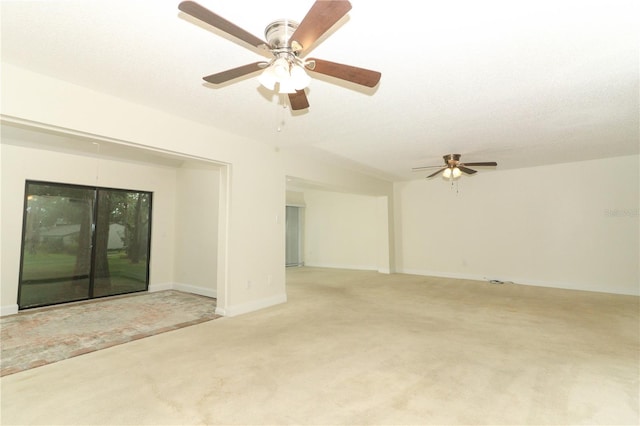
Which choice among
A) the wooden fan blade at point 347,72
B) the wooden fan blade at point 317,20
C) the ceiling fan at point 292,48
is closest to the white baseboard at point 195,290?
the ceiling fan at point 292,48

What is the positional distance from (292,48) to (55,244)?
544cm

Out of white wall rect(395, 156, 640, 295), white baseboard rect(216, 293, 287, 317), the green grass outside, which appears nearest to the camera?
white baseboard rect(216, 293, 287, 317)

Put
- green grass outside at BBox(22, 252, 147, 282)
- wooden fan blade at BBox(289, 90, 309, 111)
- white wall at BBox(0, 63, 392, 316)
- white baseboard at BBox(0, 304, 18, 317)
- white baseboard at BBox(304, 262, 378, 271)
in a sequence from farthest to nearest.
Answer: white baseboard at BBox(304, 262, 378, 271) → green grass outside at BBox(22, 252, 147, 282) → white baseboard at BBox(0, 304, 18, 317) → white wall at BBox(0, 63, 392, 316) → wooden fan blade at BBox(289, 90, 309, 111)

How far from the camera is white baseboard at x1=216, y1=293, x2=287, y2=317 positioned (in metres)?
3.99

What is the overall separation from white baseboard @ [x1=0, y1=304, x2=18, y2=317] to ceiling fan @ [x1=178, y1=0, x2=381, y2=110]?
500 centimetres

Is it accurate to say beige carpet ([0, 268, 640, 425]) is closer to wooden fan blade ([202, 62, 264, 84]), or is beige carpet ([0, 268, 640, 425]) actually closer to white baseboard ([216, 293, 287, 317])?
white baseboard ([216, 293, 287, 317])

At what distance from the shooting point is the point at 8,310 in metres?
4.26

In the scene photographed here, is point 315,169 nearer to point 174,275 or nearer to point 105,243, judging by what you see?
point 174,275

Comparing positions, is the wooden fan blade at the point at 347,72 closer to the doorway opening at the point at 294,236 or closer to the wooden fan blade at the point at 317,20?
the wooden fan blade at the point at 317,20

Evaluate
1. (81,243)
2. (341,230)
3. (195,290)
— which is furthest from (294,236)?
(81,243)

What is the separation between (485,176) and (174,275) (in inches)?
285

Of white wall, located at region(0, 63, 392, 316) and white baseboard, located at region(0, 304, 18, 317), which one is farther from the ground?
white wall, located at region(0, 63, 392, 316)

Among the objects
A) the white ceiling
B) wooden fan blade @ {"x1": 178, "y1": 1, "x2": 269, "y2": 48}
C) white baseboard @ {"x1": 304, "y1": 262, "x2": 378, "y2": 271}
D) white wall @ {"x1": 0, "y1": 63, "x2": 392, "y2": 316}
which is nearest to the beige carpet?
white wall @ {"x1": 0, "y1": 63, "x2": 392, "y2": 316}

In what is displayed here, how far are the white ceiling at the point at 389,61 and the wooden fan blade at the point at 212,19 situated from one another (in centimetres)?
22
